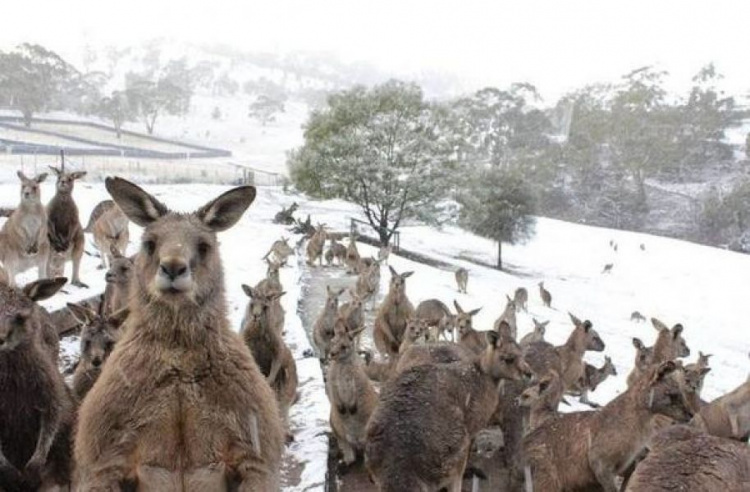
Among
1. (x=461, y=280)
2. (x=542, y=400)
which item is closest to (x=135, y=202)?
(x=542, y=400)

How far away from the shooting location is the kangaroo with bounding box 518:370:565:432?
22.3ft

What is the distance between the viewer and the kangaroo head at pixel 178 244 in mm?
2605

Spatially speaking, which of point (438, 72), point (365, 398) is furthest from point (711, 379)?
A: point (438, 72)

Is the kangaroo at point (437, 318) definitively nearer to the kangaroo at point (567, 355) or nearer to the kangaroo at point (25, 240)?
the kangaroo at point (567, 355)

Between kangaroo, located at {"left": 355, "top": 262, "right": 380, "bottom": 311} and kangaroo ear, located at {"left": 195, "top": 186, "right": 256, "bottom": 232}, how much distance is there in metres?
11.1

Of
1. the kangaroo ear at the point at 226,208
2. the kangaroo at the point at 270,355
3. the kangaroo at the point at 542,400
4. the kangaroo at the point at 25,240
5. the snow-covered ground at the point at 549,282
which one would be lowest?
the snow-covered ground at the point at 549,282

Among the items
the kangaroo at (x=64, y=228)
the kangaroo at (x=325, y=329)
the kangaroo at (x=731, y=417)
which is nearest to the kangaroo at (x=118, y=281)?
the kangaroo at (x=64, y=228)

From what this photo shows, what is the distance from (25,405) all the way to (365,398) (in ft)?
10.3

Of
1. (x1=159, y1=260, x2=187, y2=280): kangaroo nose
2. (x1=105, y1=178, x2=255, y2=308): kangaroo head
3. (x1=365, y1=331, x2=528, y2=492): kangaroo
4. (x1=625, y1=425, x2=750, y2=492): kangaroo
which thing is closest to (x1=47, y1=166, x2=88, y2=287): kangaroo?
(x1=365, y1=331, x2=528, y2=492): kangaroo

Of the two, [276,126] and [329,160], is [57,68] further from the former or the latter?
[329,160]

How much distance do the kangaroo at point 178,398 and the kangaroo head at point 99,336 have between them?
2.60 metres

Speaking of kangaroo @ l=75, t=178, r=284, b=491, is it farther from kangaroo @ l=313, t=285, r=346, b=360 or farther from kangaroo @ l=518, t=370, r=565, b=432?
kangaroo @ l=313, t=285, r=346, b=360

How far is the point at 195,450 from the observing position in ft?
8.55

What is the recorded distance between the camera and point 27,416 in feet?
13.1
